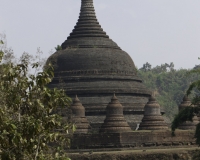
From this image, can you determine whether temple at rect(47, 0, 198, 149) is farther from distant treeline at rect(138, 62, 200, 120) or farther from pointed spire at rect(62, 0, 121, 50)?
distant treeline at rect(138, 62, 200, 120)

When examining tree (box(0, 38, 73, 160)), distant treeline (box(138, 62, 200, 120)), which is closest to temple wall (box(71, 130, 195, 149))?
tree (box(0, 38, 73, 160))

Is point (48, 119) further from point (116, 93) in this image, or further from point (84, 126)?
point (116, 93)

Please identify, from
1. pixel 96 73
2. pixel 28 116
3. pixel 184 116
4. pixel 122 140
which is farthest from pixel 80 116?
pixel 28 116

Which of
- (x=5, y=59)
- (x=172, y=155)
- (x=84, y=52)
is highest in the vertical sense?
(x=84, y=52)

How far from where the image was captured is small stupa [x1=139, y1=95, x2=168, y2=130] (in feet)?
166

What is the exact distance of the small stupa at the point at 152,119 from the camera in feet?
166

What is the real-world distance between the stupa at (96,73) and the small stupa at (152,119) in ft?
5.08

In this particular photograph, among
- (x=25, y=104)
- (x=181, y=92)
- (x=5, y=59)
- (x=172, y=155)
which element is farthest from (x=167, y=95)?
(x=25, y=104)

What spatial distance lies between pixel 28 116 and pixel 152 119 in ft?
108

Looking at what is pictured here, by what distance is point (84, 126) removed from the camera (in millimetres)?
50094

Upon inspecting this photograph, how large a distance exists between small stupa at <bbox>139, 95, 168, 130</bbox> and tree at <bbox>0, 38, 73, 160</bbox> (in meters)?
31.7

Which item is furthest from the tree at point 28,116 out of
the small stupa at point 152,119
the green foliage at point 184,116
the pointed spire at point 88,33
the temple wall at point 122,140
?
the pointed spire at point 88,33

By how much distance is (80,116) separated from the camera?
50.1 meters

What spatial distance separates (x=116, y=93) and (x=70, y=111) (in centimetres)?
625
